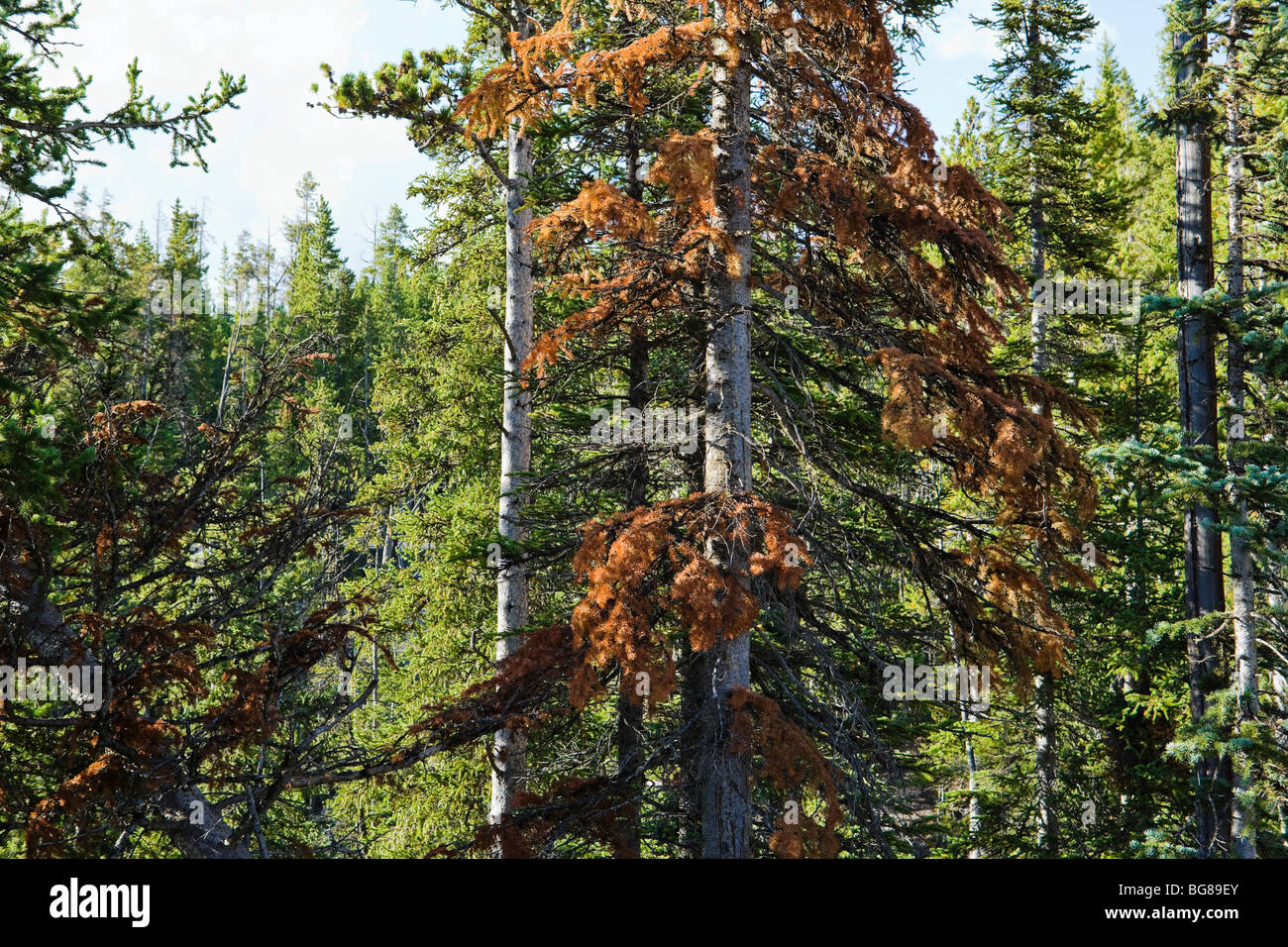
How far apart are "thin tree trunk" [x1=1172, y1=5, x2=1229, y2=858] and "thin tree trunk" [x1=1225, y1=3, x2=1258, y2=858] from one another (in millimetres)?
298

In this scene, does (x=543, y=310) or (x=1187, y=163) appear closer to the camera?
(x=1187, y=163)

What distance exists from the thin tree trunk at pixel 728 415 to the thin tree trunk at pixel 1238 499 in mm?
5834

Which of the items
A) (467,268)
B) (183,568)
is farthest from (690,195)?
(467,268)

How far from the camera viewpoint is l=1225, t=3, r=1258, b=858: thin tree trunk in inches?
404

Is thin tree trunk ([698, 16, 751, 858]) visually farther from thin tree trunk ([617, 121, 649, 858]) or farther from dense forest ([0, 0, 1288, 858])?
thin tree trunk ([617, 121, 649, 858])

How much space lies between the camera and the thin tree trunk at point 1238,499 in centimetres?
1027

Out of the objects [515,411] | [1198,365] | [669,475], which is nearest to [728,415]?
[669,475]

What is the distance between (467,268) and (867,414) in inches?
298

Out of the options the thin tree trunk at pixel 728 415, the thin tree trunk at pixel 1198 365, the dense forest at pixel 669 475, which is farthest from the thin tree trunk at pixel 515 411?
the thin tree trunk at pixel 1198 365

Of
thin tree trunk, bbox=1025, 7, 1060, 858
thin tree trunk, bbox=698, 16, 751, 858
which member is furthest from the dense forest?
thin tree trunk, bbox=1025, 7, 1060, 858
